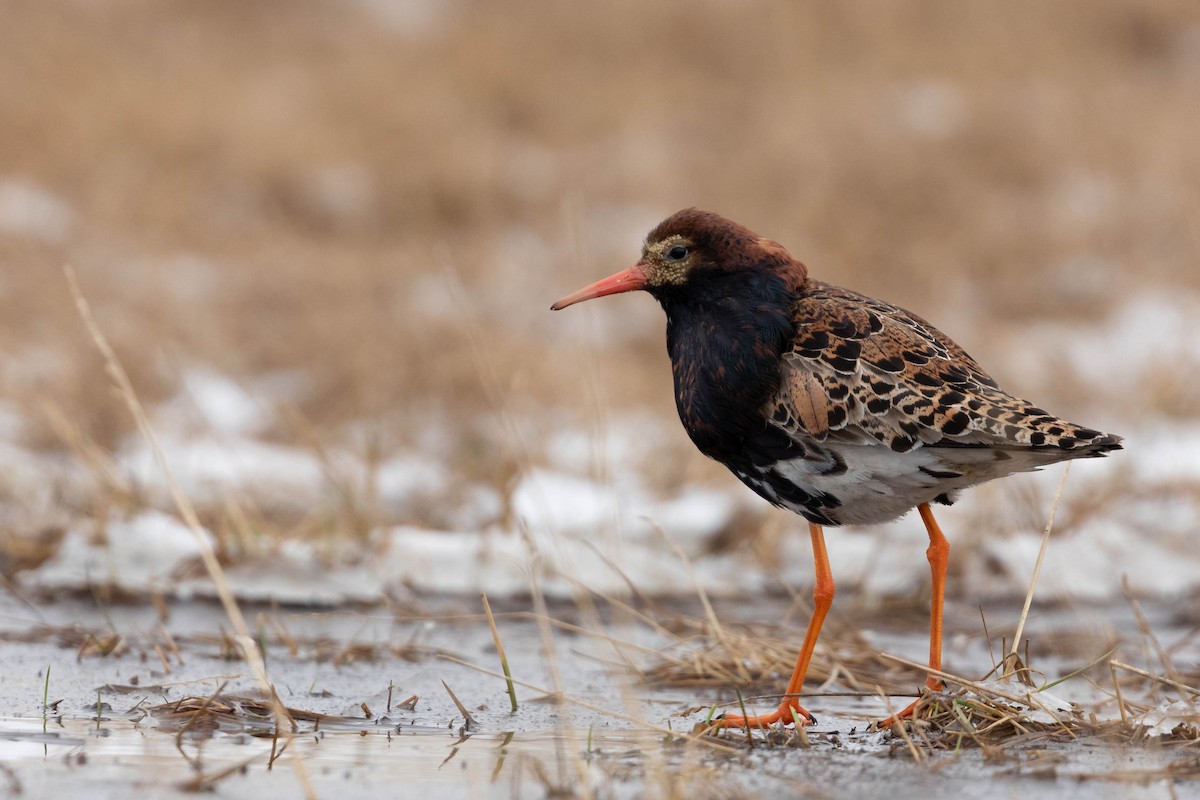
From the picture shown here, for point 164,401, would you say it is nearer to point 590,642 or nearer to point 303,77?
point 590,642

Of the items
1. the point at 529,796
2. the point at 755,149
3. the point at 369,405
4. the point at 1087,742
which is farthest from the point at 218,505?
the point at 755,149

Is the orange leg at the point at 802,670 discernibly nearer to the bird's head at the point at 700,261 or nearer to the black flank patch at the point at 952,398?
the black flank patch at the point at 952,398

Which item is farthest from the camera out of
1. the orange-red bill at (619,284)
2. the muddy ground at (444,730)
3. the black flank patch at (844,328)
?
the orange-red bill at (619,284)

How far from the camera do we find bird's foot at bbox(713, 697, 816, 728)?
3998mm

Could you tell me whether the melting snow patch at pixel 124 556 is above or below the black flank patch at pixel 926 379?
below

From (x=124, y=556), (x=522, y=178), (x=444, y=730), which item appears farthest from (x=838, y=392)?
(x=522, y=178)

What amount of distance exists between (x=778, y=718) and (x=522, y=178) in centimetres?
1279

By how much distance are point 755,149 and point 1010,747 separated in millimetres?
13595

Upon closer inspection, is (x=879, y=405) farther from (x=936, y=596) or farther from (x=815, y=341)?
(x=936, y=596)

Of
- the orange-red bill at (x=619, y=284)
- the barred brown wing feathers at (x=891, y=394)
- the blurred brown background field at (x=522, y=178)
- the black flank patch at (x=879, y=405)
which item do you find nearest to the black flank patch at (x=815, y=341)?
the barred brown wing feathers at (x=891, y=394)

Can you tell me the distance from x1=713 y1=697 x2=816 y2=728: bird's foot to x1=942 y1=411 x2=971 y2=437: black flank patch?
94 centimetres

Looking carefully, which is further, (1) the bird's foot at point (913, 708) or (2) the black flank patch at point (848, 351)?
(2) the black flank patch at point (848, 351)

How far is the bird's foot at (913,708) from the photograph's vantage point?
156 inches

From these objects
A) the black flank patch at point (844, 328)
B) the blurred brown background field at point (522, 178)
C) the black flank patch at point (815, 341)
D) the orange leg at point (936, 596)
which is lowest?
the orange leg at point (936, 596)
